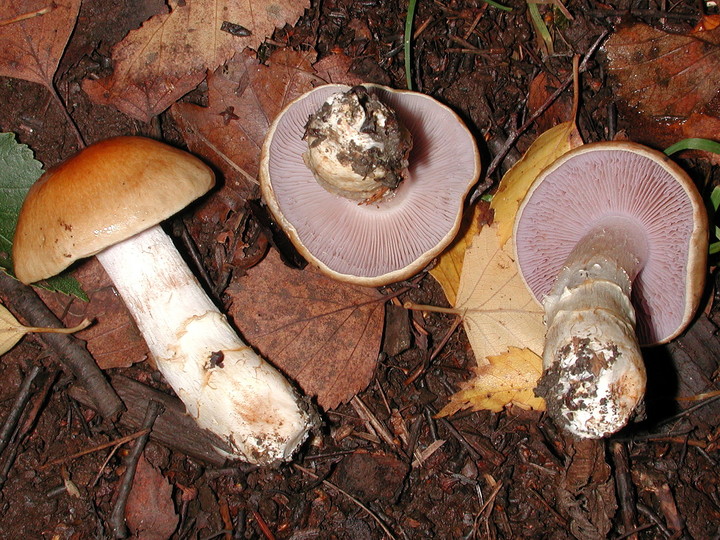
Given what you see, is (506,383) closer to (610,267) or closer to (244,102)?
(610,267)

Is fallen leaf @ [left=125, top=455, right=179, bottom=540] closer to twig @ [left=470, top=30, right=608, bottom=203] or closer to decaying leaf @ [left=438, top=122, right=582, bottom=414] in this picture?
decaying leaf @ [left=438, top=122, right=582, bottom=414]

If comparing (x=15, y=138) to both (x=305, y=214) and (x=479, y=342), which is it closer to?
(x=305, y=214)

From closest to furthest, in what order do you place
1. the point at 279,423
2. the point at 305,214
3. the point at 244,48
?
the point at 279,423, the point at 305,214, the point at 244,48

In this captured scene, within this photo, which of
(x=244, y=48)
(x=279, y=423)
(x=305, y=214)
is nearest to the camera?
(x=279, y=423)

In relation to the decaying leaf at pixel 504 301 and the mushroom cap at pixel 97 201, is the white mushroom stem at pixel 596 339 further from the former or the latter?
the mushroom cap at pixel 97 201

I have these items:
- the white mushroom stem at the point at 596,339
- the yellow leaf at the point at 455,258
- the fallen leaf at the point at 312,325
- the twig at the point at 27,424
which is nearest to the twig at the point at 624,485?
the white mushroom stem at the point at 596,339

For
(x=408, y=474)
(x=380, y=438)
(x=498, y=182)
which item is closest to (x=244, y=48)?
(x=498, y=182)
